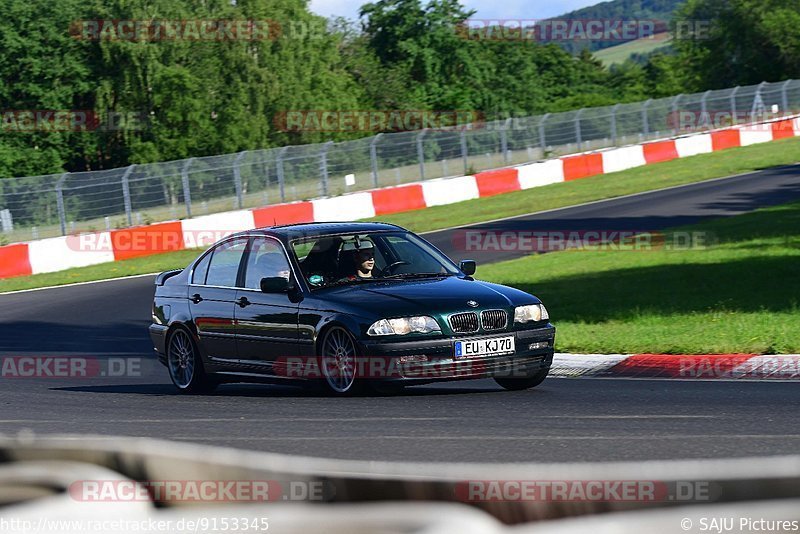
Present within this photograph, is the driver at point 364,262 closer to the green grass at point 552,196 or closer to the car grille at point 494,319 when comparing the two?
Answer: the car grille at point 494,319

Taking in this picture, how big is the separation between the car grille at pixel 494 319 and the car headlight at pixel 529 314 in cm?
12

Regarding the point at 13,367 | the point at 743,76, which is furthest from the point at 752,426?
the point at 743,76

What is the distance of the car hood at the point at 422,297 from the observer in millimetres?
10133

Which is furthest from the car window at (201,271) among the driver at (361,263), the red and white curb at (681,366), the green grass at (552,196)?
the green grass at (552,196)

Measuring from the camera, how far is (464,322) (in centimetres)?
1011

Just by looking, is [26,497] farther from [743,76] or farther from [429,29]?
[429,29]

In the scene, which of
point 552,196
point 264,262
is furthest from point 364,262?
point 552,196

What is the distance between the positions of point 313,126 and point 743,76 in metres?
25.1

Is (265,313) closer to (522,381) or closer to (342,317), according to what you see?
(342,317)

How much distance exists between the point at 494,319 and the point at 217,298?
2971 millimetres

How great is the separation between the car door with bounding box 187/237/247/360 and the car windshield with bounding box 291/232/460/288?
766 mm

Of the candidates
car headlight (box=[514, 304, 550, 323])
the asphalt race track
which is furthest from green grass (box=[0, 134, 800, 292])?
car headlight (box=[514, 304, 550, 323])

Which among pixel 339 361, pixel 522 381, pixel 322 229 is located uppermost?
pixel 322 229

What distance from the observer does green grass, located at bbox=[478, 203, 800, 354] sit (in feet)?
41.7
